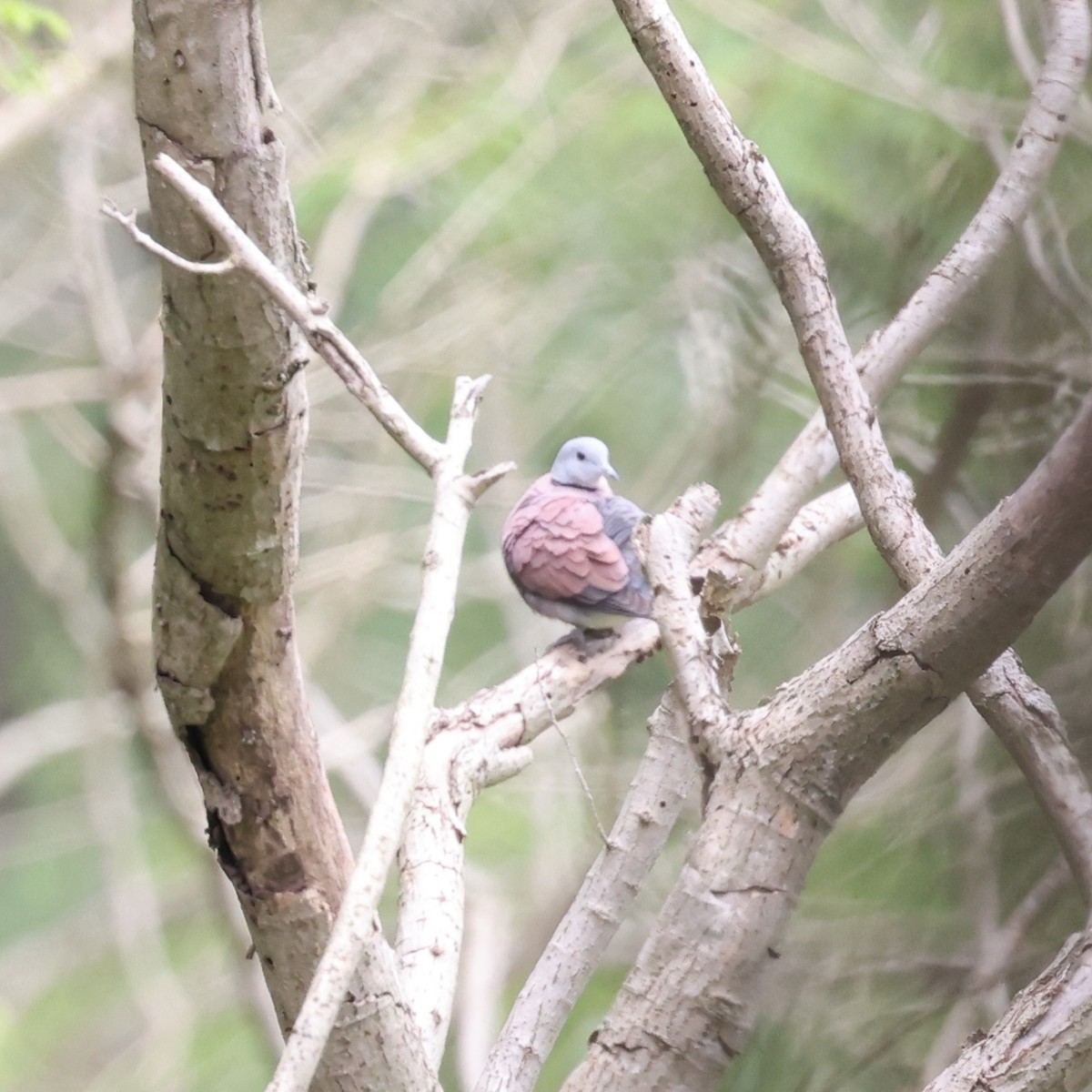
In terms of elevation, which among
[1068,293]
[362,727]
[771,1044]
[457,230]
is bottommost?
[771,1044]

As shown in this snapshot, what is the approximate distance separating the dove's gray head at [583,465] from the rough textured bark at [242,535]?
1.05 meters

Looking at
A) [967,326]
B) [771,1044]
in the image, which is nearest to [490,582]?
[967,326]

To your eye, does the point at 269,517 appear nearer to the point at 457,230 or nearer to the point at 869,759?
the point at 869,759

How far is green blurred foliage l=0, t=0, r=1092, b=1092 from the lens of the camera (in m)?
1.20

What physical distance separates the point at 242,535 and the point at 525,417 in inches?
80.1

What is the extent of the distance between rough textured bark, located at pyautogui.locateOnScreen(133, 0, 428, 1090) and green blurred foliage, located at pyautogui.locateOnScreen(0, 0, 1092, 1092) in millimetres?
485

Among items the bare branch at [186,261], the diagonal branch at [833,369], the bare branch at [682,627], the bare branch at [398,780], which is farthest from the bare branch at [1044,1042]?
the bare branch at [186,261]

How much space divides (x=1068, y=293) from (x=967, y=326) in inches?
10.0

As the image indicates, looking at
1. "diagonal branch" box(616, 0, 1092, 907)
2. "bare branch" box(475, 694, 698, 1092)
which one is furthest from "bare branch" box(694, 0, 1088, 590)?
"bare branch" box(475, 694, 698, 1092)

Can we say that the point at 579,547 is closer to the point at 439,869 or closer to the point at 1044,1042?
the point at 439,869

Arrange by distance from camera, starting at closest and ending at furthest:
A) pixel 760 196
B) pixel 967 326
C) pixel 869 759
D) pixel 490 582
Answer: pixel 869 759 < pixel 760 196 < pixel 967 326 < pixel 490 582

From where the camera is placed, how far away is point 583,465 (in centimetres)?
186

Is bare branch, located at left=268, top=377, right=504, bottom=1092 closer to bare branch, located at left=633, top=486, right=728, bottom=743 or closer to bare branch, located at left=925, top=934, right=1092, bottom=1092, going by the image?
bare branch, located at left=633, top=486, right=728, bottom=743

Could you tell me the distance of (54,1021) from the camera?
3.19 metres
